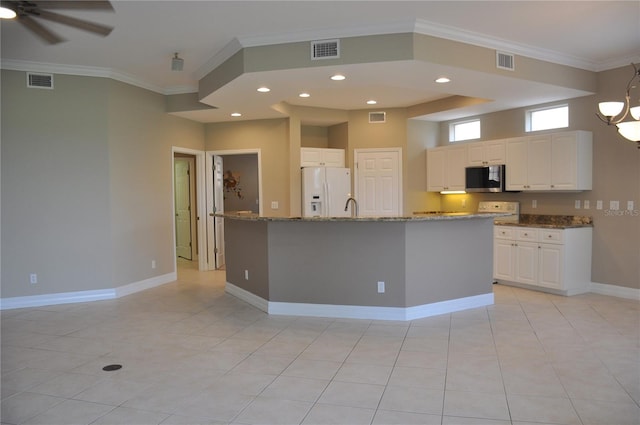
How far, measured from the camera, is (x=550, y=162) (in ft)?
19.2

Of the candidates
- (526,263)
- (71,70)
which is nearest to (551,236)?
(526,263)

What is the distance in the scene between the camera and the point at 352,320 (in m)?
4.65

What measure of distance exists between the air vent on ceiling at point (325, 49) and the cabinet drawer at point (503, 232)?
3420mm

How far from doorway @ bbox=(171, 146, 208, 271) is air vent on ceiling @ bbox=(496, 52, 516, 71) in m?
5.08

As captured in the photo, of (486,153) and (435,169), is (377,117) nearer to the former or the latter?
(435,169)

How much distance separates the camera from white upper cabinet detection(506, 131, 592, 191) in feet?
18.4

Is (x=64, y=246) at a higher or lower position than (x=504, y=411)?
higher

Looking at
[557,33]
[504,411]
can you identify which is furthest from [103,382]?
[557,33]

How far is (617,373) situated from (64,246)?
5939 millimetres

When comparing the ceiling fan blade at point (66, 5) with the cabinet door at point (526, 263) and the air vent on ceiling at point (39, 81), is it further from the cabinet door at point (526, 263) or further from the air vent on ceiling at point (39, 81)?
the cabinet door at point (526, 263)

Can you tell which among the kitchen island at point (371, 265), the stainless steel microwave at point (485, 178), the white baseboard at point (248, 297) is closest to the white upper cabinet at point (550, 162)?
the stainless steel microwave at point (485, 178)

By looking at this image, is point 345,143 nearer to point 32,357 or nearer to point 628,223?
point 628,223

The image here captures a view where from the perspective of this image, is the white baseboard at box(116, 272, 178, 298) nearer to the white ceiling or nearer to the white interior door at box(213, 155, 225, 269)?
the white interior door at box(213, 155, 225, 269)

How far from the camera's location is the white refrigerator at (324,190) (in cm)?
730
